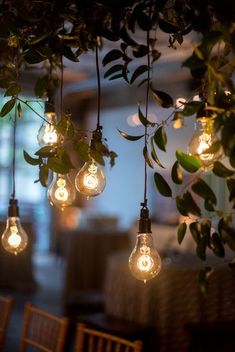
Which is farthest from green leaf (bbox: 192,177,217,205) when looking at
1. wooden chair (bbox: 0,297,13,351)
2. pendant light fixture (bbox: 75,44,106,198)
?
wooden chair (bbox: 0,297,13,351)

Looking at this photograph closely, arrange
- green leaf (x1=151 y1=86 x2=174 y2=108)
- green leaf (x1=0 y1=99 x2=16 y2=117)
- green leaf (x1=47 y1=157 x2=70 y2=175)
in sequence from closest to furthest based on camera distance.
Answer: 1. green leaf (x1=151 y1=86 x2=174 y2=108)
2. green leaf (x1=47 y1=157 x2=70 y2=175)
3. green leaf (x1=0 y1=99 x2=16 y2=117)

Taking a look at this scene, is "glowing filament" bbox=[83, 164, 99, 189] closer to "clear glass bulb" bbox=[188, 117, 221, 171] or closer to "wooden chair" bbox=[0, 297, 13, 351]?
"clear glass bulb" bbox=[188, 117, 221, 171]

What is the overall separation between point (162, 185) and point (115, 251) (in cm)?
500

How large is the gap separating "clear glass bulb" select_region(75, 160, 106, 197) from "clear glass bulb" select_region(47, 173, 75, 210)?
137mm

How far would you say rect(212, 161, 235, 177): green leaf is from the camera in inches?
44.1

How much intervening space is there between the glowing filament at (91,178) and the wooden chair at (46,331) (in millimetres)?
769

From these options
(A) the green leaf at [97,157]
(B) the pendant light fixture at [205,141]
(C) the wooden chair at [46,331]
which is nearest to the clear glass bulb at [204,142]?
(B) the pendant light fixture at [205,141]

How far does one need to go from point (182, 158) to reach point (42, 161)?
1.52ft

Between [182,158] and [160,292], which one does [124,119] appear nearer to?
[160,292]

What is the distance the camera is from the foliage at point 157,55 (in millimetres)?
1046

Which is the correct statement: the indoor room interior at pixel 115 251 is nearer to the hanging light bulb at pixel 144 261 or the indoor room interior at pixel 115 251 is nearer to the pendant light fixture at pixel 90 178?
the pendant light fixture at pixel 90 178

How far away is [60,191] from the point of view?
1717 mm

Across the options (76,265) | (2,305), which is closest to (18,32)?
(2,305)

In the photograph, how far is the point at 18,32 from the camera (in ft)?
4.58
